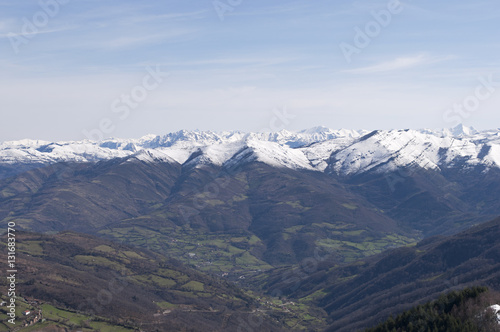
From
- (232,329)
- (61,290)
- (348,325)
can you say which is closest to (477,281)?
(348,325)

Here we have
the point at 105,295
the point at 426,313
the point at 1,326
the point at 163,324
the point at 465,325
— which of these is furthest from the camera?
the point at 105,295

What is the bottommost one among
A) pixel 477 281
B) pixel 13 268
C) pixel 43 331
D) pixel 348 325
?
pixel 348 325

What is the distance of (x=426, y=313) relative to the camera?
99.4 metres

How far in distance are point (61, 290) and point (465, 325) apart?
14483 centimetres

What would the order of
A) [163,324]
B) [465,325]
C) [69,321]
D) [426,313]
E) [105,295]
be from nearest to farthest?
[465,325]
[426,313]
[69,321]
[163,324]
[105,295]

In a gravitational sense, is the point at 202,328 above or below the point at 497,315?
below

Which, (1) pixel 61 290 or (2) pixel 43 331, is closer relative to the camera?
(2) pixel 43 331

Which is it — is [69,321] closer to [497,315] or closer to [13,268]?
[13,268]

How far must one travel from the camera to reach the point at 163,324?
181m

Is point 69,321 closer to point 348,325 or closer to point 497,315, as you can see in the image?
point 348,325

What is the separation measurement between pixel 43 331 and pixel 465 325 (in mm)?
116140

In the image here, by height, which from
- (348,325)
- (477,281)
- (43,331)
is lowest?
(348,325)

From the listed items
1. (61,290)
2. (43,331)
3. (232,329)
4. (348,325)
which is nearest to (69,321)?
(43,331)

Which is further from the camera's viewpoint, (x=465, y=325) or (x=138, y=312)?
(x=138, y=312)
